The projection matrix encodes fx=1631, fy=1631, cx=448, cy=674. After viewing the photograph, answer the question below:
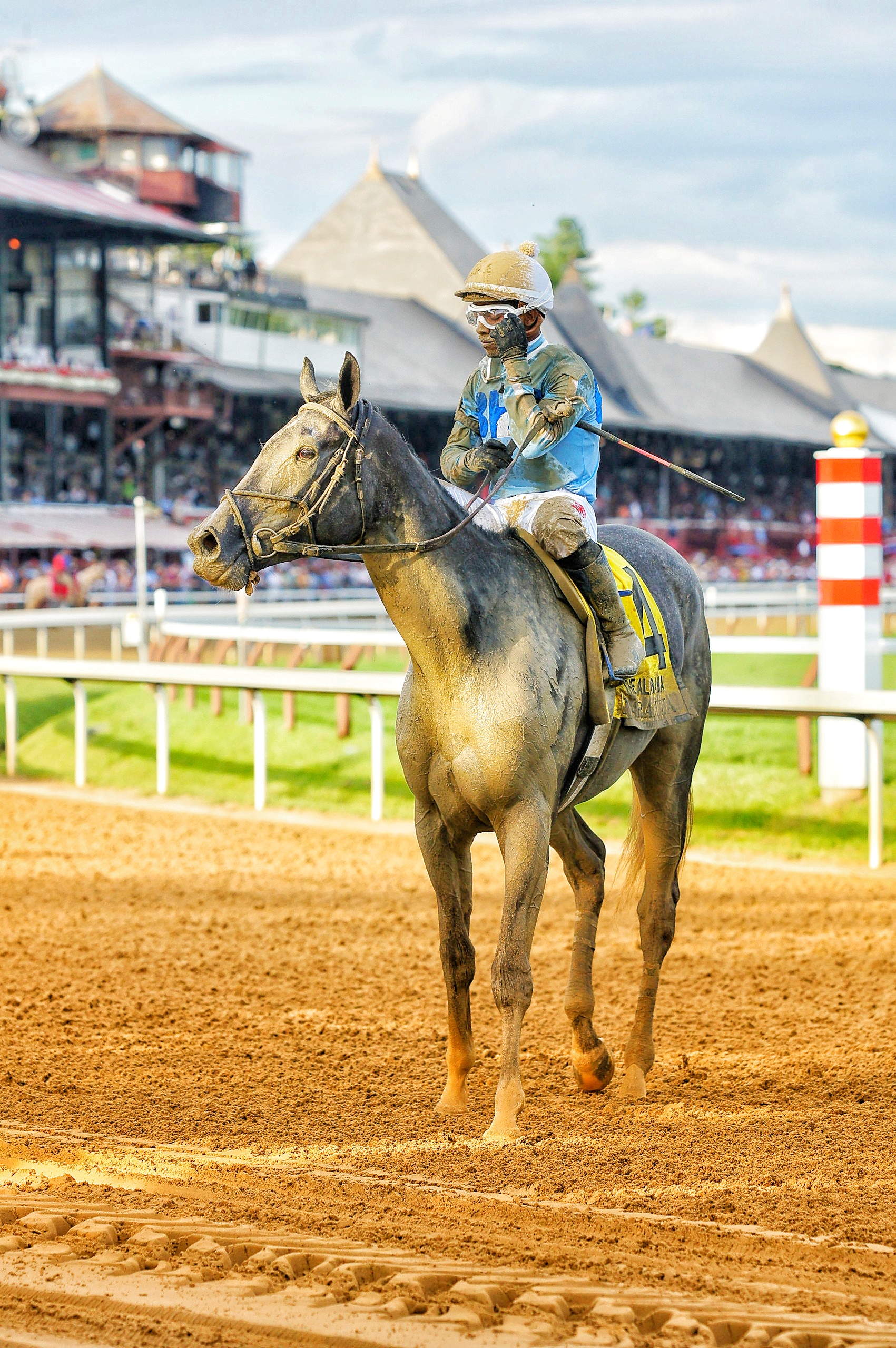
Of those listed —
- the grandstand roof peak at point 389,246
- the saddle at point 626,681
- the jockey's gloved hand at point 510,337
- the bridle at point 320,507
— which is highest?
the grandstand roof peak at point 389,246

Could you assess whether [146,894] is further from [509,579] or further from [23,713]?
[23,713]

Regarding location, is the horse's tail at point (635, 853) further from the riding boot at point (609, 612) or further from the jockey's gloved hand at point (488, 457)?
the jockey's gloved hand at point (488, 457)

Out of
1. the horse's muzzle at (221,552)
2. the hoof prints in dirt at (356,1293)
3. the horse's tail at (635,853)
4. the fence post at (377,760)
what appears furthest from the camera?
the fence post at (377,760)

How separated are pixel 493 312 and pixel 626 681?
1029mm

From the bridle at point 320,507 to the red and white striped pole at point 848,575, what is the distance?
15.3 ft

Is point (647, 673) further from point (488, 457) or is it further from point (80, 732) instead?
point (80, 732)

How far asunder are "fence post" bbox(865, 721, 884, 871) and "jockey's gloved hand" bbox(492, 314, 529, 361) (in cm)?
384

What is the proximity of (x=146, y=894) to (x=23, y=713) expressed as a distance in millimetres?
6167

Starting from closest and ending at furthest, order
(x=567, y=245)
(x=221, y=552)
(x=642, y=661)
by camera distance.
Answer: (x=221, y=552) < (x=642, y=661) < (x=567, y=245)

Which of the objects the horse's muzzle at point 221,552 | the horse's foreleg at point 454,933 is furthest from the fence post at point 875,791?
the horse's muzzle at point 221,552

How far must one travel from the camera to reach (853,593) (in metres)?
8.13

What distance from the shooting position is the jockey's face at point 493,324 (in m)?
4.15

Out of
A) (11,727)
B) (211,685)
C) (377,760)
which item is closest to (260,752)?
(211,685)

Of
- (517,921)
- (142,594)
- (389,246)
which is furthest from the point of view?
(389,246)
